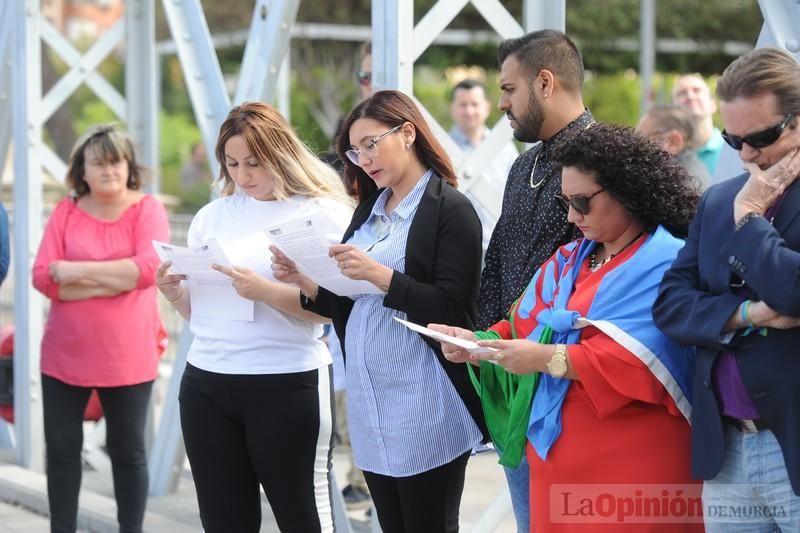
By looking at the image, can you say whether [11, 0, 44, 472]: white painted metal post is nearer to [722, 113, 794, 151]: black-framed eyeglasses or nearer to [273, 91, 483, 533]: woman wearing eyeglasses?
[273, 91, 483, 533]: woman wearing eyeglasses

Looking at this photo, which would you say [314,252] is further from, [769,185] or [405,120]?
[769,185]

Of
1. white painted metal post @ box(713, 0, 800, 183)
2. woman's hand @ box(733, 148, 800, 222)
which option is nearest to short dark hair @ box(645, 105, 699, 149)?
white painted metal post @ box(713, 0, 800, 183)

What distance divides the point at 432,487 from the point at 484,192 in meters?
1.60

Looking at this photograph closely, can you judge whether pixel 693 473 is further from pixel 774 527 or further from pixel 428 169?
pixel 428 169

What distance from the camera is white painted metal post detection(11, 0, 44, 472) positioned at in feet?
22.2

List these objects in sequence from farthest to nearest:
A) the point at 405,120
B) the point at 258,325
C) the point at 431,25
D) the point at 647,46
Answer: the point at 647,46 → the point at 431,25 → the point at 258,325 → the point at 405,120

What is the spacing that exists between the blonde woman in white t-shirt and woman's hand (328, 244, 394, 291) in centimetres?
40

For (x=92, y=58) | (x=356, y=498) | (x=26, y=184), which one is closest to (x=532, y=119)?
(x=356, y=498)

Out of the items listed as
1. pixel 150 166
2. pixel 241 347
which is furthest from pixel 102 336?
pixel 150 166

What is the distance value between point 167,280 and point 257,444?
2.17 ft

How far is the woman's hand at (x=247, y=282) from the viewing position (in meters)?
3.88

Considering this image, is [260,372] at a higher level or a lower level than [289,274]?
lower

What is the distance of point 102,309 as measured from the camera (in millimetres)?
5375

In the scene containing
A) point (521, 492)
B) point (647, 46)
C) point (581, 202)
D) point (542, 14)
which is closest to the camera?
point (581, 202)
